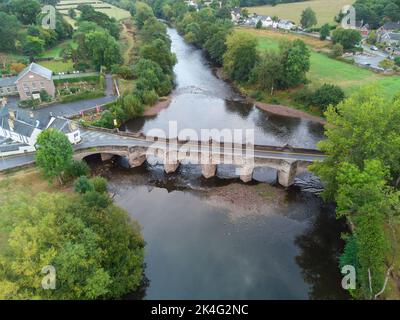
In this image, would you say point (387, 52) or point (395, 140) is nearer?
point (395, 140)

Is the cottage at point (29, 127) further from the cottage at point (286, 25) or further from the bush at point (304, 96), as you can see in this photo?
the cottage at point (286, 25)

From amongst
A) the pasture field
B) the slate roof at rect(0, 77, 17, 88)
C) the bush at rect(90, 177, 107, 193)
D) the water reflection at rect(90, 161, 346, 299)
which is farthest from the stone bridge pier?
the pasture field

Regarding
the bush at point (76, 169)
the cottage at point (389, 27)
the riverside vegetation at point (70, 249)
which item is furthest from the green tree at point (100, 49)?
the cottage at point (389, 27)

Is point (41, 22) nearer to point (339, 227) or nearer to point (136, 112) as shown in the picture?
point (136, 112)

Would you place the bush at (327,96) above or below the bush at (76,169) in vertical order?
above

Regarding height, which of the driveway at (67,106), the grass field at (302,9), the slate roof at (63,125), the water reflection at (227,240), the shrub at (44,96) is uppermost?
the grass field at (302,9)

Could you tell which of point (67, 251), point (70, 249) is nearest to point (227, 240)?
point (70, 249)

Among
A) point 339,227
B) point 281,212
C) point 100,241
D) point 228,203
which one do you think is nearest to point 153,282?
point 100,241

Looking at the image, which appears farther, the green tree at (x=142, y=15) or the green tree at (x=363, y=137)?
the green tree at (x=142, y=15)

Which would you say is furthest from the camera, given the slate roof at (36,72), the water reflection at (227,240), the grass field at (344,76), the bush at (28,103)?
the grass field at (344,76)
